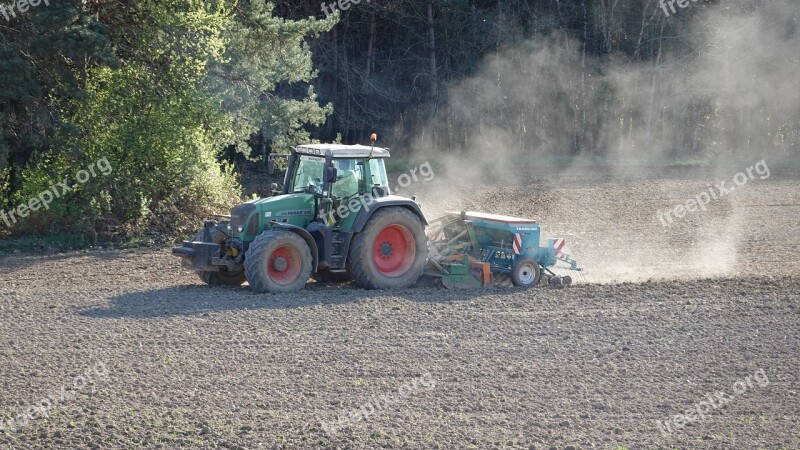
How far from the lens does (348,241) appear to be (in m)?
13.5

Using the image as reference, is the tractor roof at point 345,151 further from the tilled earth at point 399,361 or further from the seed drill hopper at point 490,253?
the tilled earth at point 399,361

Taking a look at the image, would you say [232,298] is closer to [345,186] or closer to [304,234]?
[304,234]

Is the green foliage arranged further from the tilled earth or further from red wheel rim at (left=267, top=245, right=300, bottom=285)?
red wheel rim at (left=267, top=245, right=300, bottom=285)

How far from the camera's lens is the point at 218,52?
811 inches

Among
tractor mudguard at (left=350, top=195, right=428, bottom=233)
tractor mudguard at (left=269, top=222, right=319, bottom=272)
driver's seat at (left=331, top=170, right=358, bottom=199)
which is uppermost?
driver's seat at (left=331, top=170, right=358, bottom=199)

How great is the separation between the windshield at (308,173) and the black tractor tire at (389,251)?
1.02 m

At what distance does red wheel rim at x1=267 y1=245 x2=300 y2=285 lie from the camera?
43.2ft

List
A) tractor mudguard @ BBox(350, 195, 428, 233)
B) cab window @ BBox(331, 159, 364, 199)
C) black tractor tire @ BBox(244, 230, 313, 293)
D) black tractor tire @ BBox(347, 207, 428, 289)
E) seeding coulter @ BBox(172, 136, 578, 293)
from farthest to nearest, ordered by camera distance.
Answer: cab window @ BBox(331, 159, 364, 199) < black tractor tire @ BBox(347, 207, 428, 289) < tractor mudguard @ BBox(350, 195, 428, 233) < seeding coulter @ BBox(172, 136, 578, 293) < black tractor tire @ BBox(244, 230, 313, 293)

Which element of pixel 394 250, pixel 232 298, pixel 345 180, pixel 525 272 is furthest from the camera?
pixel 525 272

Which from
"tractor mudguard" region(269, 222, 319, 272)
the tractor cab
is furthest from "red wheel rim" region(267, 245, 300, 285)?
the tractor cab

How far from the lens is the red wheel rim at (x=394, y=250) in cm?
1394

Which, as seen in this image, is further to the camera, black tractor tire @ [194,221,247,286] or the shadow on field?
black tractor tire @ [194,221,247,286]

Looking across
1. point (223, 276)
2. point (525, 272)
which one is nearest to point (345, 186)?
point (223, 276)

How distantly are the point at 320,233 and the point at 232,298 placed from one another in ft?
5.07
